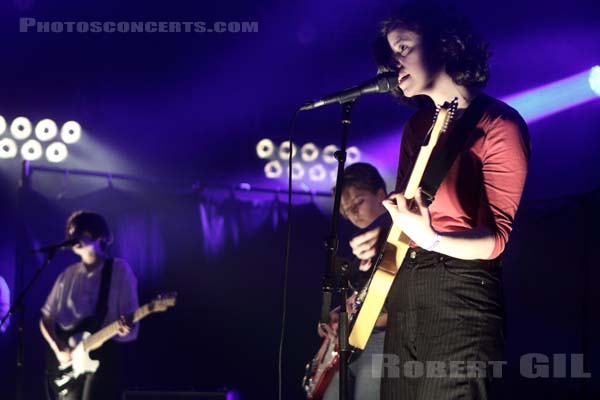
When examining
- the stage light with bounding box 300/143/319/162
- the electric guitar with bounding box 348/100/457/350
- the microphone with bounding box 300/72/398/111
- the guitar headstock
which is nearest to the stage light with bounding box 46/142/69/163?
the guitar headstock

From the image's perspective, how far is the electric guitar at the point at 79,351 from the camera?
5.80 m

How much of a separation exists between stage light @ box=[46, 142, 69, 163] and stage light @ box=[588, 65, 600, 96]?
5731 millimetres

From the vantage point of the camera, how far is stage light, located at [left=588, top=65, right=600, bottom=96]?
247 inches

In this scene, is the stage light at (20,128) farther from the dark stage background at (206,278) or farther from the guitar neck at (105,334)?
the guitar neck at (105,334)

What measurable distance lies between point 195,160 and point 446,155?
5.90 meters

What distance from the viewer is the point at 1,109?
7.66 m

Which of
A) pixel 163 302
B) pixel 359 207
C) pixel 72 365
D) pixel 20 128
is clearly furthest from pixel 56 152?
pixel 359 207

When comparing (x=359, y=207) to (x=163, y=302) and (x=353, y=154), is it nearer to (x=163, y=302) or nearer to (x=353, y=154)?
(x=163, y=302)

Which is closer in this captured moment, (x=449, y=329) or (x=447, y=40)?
(x=449, y=329)

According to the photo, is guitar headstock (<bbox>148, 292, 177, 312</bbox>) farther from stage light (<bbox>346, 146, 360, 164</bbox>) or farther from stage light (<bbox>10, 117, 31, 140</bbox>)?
stage light (<bbox>10, 117, 31, 140</bbox>)

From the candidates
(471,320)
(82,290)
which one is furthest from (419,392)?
(82,290)

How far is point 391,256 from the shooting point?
231 centimetres

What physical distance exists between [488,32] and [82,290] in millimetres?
4640

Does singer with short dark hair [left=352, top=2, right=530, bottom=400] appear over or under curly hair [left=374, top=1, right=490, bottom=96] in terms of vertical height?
under
